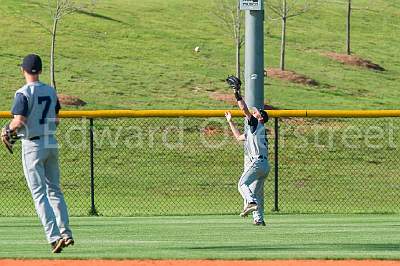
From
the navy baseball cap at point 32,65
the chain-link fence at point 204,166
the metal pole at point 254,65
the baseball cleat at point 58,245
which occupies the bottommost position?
the chain-link fence at point 204,166

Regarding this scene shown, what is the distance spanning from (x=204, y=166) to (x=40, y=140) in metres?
16.0

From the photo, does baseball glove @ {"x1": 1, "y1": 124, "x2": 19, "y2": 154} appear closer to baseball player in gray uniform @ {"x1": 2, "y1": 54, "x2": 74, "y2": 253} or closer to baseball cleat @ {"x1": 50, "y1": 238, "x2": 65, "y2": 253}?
baseball player in gray uniform @ {"x1": 2, "y1": 54, "x2": 74, "y2": 253}

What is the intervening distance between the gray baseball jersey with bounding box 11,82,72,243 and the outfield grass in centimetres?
55

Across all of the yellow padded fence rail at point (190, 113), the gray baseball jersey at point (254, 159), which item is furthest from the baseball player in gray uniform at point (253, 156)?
the yellow padded fence rail at point (190, 113)

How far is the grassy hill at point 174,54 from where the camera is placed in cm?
3631

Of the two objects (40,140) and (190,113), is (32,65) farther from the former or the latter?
(190,113)

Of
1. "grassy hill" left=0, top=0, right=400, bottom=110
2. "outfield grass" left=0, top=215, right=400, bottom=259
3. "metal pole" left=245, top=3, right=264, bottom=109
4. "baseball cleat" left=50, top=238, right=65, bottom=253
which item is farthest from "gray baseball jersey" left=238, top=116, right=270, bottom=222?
"grassy hill" left=0, top=0, right=400, bottom=110

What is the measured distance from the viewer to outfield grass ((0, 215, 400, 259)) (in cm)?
1088

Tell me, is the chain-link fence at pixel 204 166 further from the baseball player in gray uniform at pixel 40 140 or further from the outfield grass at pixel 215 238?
the baseball player in gray uniform at pixel 40 140

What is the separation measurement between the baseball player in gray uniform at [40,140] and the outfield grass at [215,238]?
482 millimetres

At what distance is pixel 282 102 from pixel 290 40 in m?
13.2

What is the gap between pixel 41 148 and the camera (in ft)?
33.4

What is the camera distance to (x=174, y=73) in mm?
39719

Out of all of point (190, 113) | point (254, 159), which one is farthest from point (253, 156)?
point (190, 113)
